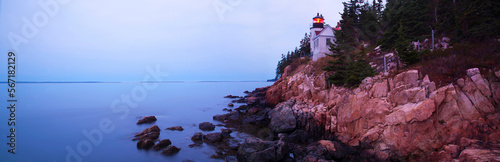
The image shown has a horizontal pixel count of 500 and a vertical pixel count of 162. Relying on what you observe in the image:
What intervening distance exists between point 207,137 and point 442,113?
16.0 meters

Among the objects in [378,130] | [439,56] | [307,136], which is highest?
[439,56]

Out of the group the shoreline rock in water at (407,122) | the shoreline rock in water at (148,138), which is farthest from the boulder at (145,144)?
the shoreline rock in water at (407,122)

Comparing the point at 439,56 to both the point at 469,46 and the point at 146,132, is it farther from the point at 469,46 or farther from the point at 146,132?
the point at 146,132

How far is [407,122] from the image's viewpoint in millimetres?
11695

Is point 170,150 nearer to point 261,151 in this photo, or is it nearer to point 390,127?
point 261,151

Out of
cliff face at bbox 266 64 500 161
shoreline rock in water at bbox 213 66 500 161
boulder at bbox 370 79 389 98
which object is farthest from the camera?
boulder at bbox 370 79 389 98

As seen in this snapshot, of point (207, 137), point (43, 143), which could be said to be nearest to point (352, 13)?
point (207, 137)

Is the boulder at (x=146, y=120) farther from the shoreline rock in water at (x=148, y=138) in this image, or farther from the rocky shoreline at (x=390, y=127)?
Result: the rocky shoreline at (x=390, y=127)

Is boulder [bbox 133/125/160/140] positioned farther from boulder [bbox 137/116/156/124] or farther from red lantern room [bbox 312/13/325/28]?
red lantern room [bbox 312/13/325/28]

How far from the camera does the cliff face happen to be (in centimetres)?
1003

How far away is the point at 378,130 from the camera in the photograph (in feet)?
42.2

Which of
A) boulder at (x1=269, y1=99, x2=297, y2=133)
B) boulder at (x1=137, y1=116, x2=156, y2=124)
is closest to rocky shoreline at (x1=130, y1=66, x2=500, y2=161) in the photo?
boulder at (x1=269, y1=99, x2=297, y2=133)

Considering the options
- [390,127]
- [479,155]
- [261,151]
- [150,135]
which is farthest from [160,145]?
[479,155]

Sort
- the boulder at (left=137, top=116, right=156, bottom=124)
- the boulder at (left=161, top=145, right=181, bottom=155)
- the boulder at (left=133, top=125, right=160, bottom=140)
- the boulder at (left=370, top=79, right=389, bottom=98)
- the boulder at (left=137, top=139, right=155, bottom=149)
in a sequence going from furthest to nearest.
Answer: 1. the boulder at (left=137, top=116, right=156, bottom=124)
2. the boulder at (left=133, top=125, right=160, bottom=140)
3. the boulder at (left=137, top=139, right=155, bottom=149)
4. the boulder at (left=161, top=145, right=181, bottom=155)
5. the boulder at (left=370, top=79, right=389, bottom=98)
